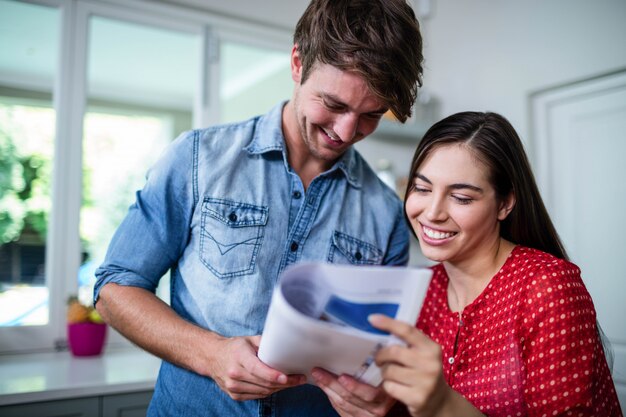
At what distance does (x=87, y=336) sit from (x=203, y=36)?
1.59 m

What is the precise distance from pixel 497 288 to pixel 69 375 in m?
1.60

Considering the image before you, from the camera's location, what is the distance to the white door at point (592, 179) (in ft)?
8.61

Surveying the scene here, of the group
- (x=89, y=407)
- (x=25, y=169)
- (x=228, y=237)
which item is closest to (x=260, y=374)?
(x=228, y=237)

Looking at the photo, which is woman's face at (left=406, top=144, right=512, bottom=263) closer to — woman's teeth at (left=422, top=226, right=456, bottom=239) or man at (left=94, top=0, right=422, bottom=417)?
woman's teeth at (left=422, top=226, right=456, bottom=239)

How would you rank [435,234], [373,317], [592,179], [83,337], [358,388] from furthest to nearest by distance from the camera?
Result: [592,179] < [83,337] < [435,234] < [358,388] < [373,317]

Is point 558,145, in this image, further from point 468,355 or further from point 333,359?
point 333,359

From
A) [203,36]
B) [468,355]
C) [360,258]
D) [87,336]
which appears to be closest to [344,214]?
[360,258]

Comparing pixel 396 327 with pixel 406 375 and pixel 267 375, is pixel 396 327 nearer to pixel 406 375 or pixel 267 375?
pixel 406 375

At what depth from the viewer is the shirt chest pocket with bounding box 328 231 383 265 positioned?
1310 mm

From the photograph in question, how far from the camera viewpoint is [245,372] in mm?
915

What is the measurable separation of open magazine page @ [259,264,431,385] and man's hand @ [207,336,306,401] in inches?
3.9

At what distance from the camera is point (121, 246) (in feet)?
3.93

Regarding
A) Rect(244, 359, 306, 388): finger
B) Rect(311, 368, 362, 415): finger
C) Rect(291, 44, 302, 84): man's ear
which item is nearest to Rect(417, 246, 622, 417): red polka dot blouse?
Rect(311, 368, 362, 415): finger

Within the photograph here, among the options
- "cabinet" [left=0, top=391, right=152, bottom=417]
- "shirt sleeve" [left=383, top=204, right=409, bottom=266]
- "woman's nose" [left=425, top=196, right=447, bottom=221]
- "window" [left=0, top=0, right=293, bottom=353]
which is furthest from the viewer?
"window" [left=0, top=0, right=293, bottom=353]
